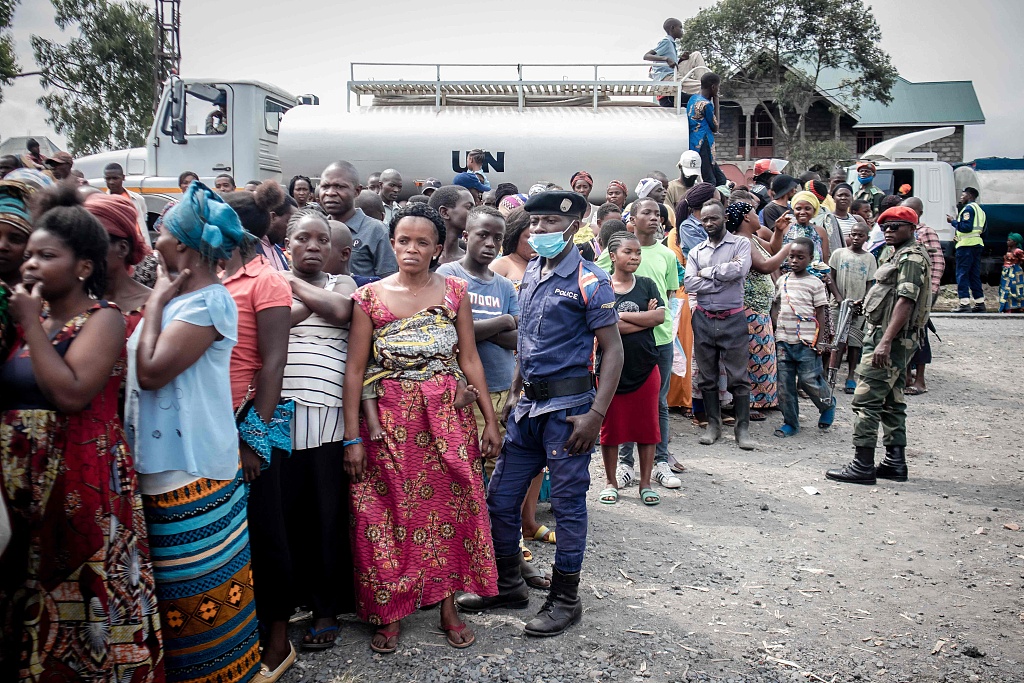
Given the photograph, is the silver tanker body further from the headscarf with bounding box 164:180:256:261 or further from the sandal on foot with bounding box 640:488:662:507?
the headscarf with bounding box 164:180:256:261

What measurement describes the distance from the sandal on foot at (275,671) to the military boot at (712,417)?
4.40m

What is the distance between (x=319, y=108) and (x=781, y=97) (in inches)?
920

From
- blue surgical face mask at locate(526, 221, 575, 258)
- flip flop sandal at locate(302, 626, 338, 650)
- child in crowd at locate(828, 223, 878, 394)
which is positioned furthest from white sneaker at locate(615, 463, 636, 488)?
child in crowd at locate(828, 223, 878, 394)

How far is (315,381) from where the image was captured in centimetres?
327

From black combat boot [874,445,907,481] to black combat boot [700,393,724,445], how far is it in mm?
1349

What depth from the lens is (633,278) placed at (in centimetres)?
539

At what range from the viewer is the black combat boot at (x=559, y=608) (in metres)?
3.52

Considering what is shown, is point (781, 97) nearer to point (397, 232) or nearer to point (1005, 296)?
point (1005, 296)

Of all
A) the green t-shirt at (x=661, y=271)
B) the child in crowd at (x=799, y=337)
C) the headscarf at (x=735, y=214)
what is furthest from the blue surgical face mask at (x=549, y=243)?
the child in crowd at (x=799, y=337)

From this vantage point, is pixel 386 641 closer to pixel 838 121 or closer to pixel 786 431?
pixel 786 431

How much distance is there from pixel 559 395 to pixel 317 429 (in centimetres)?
106

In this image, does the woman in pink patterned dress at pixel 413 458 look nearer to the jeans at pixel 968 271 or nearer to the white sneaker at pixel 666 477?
the white sneaker at pixel 666 477

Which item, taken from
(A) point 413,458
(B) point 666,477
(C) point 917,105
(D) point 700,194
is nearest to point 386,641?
(A) point 413,458

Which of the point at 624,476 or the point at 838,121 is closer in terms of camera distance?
the point at 624,476
